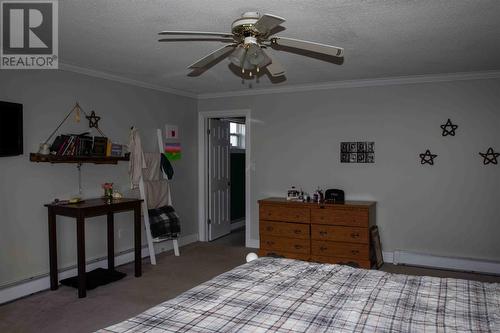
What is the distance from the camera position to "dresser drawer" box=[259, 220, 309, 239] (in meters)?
4.89

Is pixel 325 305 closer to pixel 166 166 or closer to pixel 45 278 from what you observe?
pixel 45 278

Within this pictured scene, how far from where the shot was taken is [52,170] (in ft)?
13.2

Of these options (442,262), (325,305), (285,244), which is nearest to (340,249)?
(285,244)

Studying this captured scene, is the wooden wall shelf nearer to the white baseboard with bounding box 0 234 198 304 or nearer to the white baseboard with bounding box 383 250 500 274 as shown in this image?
the white baseboard with bounding box 0 234 198 304

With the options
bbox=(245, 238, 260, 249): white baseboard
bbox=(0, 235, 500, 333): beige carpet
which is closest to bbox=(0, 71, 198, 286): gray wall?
bbox=(0, 235, 500, 333): beige carpet

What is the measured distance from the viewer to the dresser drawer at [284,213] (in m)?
4.88

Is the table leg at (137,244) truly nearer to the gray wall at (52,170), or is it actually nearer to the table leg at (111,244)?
the table leg at (111,244)

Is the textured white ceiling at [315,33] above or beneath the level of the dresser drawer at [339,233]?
above

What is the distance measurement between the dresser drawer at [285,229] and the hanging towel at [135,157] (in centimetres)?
177

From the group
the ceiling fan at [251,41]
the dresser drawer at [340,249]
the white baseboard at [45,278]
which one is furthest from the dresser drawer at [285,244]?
the ceiling fan at [251,41]

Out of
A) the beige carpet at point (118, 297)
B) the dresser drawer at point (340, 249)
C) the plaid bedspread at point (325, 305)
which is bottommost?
the beige carpet at point (118, 297)

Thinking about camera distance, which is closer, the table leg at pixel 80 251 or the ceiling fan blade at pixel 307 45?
the ceiling fan blade at pixel 307 45

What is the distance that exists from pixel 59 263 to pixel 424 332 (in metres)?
3.77

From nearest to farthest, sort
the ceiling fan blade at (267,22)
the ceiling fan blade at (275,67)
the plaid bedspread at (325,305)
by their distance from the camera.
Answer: the plaid bedspread at (325,305) < the ceiling fan blade at (267,22) < the ceiling fan blade at (275,67)
